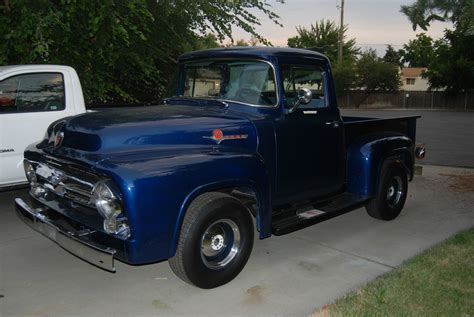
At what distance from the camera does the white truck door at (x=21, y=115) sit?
615 cm

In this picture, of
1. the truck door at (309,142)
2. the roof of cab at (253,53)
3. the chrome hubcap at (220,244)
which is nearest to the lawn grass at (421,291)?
the chrome hubcap at (220,244)

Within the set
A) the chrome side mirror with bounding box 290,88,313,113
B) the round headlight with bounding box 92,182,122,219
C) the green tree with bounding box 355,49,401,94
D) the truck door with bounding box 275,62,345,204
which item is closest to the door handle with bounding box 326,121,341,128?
the truck door with bounding box 275,62,345,204

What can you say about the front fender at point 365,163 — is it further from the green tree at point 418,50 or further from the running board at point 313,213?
the green tree at point 418,50

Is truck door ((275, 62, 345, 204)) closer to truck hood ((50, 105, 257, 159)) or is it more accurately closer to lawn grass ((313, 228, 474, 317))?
truck hood ((50, 105, 257, 159))

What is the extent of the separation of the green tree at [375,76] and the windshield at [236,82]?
42.3 metres

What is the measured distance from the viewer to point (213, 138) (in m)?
4.29

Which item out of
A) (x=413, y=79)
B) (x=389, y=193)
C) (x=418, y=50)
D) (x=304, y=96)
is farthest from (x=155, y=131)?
(x=418, y=50)

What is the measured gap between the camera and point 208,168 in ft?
12.6

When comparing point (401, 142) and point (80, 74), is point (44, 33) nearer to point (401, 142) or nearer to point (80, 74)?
point (80, 74)

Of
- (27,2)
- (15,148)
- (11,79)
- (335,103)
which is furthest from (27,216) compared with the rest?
(27,2)

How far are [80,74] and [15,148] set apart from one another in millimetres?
3038

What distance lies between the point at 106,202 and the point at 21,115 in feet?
11.2

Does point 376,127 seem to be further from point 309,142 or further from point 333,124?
point 309,142

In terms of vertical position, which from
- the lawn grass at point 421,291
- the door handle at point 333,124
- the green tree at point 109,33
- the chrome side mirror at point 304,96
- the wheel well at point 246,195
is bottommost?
the lawn grass at point 421,291
